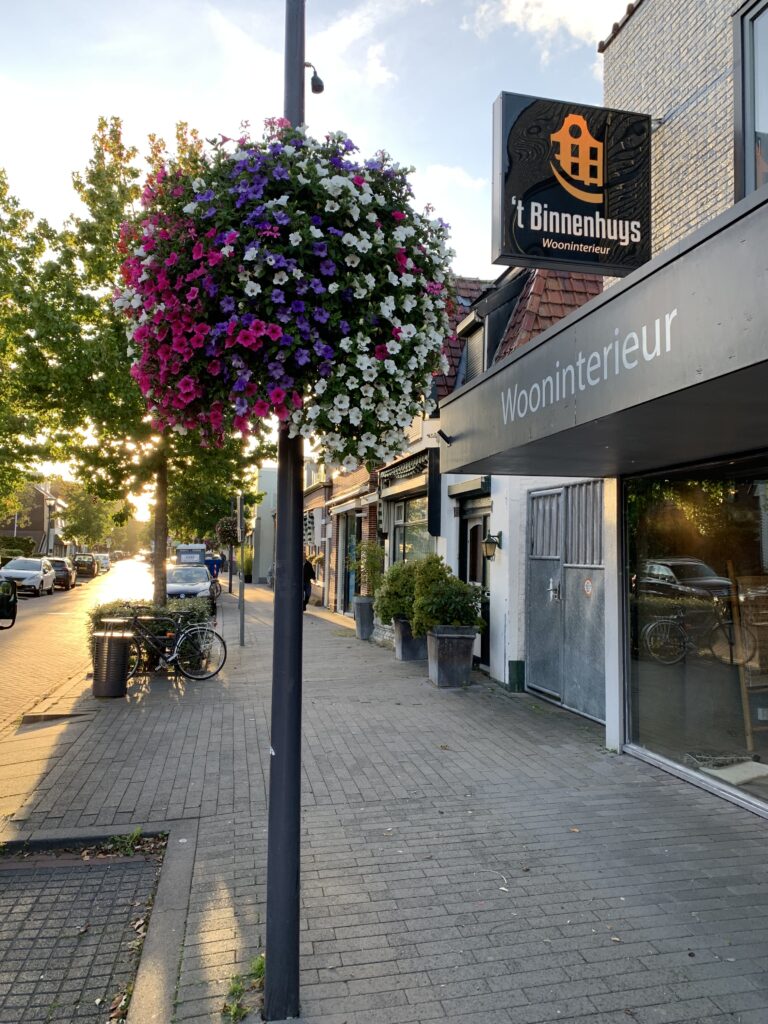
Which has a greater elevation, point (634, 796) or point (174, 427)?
point (174, 427)

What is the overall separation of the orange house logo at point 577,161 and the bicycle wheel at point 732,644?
3.97m

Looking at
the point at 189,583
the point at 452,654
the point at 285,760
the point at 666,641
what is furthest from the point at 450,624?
the point at 189,583

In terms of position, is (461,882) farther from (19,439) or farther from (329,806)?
(19,439)

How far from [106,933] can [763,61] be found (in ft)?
23.4

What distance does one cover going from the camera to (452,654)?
9641mm

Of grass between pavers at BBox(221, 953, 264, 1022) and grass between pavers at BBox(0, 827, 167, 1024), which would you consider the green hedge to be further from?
grass between pavers at BBox(221, 953, 264, 1022)

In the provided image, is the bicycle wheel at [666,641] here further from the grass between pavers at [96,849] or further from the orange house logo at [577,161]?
the grass between pavers at [96,849]

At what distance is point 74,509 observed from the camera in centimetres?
7262

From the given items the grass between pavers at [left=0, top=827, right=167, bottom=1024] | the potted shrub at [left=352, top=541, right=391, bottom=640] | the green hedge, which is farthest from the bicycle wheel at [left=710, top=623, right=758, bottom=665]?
the potted shrub at [left=352, top=541, right=391, bottom=640]

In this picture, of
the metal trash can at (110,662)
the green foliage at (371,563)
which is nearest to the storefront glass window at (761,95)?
the metal trash can at (110,662)

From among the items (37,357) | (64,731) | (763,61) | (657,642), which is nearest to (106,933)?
(64,731)

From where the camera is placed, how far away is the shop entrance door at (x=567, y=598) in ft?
25.3

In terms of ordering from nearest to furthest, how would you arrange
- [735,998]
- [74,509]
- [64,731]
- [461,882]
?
[735,998] → [461,882] → [64,731] → [74,509]

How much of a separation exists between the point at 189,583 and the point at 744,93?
66.2ft
